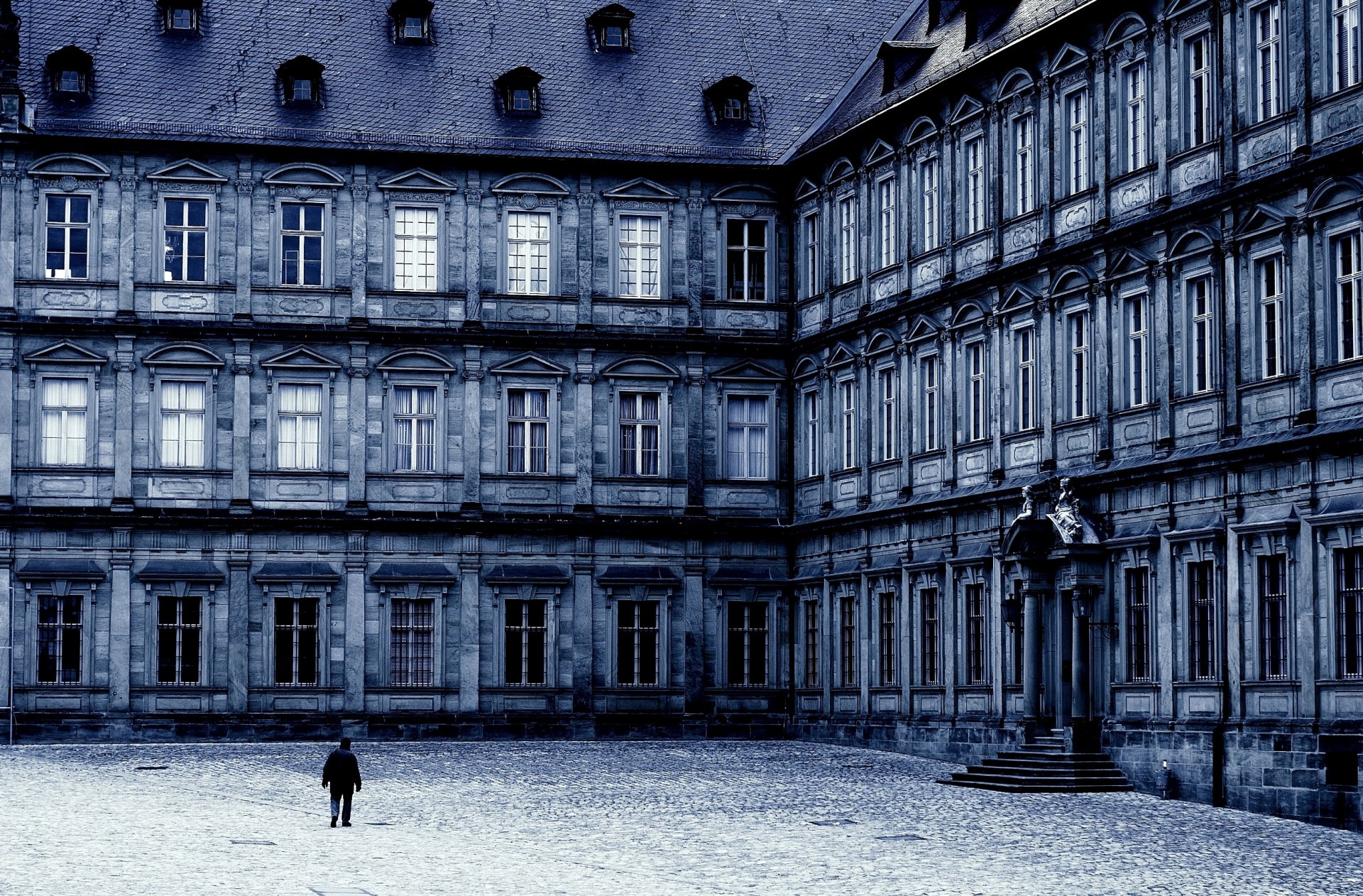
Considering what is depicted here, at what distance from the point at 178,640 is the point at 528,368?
373 inches

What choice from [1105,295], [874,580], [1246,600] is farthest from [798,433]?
[1246,600]

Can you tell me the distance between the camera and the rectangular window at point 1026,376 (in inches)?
1692

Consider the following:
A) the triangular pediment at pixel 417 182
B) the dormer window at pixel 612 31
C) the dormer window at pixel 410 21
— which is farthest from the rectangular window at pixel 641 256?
the dormer window at pixel 410 21

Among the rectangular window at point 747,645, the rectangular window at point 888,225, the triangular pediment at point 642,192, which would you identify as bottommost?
the rectangular window at point 747,645

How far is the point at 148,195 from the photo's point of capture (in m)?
52.7

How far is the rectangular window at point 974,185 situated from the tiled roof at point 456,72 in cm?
960

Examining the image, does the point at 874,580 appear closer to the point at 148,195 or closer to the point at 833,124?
the point at 833,124

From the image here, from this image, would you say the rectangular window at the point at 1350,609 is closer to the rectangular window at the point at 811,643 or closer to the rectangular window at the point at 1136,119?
the rectangular window at the point at 1136,119

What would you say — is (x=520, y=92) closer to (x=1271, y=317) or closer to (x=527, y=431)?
(x=527, y=431)

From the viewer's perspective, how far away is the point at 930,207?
47250 mm

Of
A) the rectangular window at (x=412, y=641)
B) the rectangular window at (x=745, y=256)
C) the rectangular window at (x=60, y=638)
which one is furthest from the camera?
the rectangular window at (x=745, y=256)

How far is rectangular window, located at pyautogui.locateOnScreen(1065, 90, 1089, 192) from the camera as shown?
41375mm

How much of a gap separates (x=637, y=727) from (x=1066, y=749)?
15.6 meters

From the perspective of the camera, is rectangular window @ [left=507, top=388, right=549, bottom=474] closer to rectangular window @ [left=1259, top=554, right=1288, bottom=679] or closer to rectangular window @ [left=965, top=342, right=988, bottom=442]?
rectangular window @ [left=965, top=342, right=988, bottom=442]
